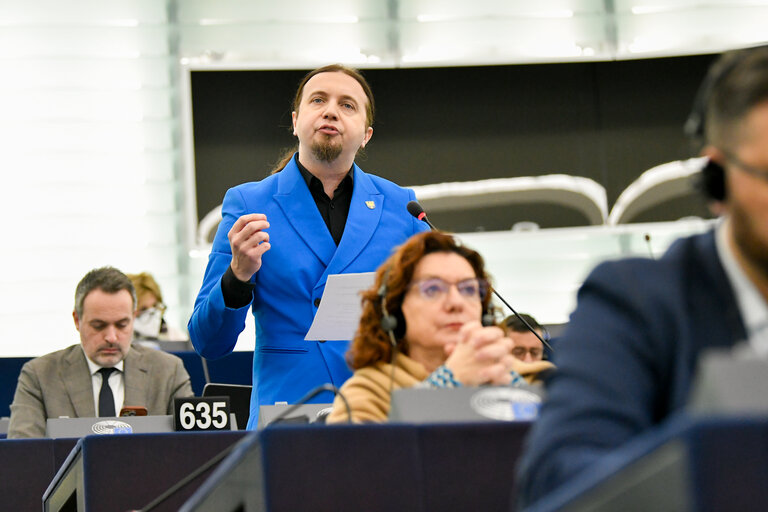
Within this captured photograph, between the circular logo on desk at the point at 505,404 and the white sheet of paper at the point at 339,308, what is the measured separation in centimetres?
80

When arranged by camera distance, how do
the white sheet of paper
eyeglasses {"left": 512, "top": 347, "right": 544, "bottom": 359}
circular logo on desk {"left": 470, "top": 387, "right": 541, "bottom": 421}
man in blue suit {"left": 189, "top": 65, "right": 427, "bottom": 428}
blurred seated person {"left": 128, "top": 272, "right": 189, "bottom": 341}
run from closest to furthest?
circular logo on desk {"left": 470, "top": 387, "right": 541, "bottom": 421}
the white sheet of paper
man in blue suit {"left": 189, "top": 65, "right": 427, "bottom": 428}
eyeglasses {"left": 512, "top": 347, "right": 544, "bottom": 359}
blurred seated person {"left": 128, "top": 272, "right": 189, "bottom": 341}

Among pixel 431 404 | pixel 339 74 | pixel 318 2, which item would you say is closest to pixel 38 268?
pixel 318 2

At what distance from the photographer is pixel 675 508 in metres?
0.70

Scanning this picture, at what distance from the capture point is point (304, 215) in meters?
2.65

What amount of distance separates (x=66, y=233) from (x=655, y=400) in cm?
665

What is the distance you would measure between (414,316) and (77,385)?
6.15 ft

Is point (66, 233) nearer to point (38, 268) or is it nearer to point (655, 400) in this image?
point (38, 268)

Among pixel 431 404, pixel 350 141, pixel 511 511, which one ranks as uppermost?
pixel 350 141

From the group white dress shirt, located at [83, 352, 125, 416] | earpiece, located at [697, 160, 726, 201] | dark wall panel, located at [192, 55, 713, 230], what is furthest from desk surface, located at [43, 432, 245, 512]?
dark wall panel, located at [192, 55, 713, 230]

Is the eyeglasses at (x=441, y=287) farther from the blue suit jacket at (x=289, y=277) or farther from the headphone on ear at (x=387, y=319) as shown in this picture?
the blue suit jacket at (x=289, y=277)

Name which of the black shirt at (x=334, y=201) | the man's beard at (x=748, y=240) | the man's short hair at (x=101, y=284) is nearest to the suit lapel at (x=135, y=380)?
the man's short hair at (x=101, y=284)

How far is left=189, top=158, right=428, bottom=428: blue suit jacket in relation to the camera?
8.28 ft

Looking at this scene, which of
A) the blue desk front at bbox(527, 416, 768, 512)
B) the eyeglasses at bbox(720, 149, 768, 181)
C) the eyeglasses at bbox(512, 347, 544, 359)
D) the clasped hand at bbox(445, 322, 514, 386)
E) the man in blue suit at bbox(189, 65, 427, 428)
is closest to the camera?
the blue desk front at bbox(527, 416, 768, 512)

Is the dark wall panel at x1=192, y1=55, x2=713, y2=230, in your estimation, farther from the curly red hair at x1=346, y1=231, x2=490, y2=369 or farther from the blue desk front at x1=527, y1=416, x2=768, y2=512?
the blue desk front at x1=527, y1=416, x2=768, y2=512
